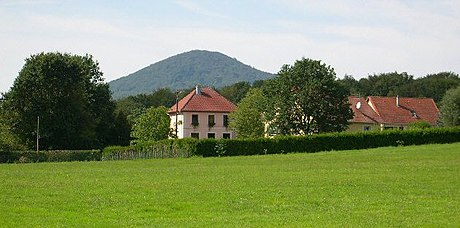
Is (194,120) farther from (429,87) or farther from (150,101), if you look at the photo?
(150,101)

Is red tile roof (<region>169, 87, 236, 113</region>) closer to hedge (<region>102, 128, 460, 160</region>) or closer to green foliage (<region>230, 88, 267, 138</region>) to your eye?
green foliage (<region>230, 88, 267, 138</region>)

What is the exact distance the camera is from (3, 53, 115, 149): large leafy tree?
79688mm

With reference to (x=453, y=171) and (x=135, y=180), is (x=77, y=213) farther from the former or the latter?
(x=453, y=171)

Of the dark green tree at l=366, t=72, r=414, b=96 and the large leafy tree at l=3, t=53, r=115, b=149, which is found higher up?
the dark green tree at l=366, t=72, r=414, b=96

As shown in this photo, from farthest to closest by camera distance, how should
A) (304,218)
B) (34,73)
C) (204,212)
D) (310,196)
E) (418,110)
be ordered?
(418,110) → (34,73) → (310,196) → (204,212) → (304,218)

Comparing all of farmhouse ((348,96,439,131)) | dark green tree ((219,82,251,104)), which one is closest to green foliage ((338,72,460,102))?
dark green tree ((219,82,251,104))

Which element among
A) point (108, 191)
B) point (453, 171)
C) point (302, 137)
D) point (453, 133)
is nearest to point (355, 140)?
point (302, 137)

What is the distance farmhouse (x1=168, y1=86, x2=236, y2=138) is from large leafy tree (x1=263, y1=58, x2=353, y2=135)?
1972 centimetres

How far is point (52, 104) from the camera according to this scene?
8100 cm

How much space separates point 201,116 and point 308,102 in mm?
24753

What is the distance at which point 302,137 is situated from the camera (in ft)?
206

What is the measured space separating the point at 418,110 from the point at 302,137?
47620mm

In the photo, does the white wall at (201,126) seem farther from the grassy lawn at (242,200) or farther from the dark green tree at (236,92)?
the grassy lawn at (242,200)

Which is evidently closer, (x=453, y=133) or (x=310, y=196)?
(x=310, y=196)
